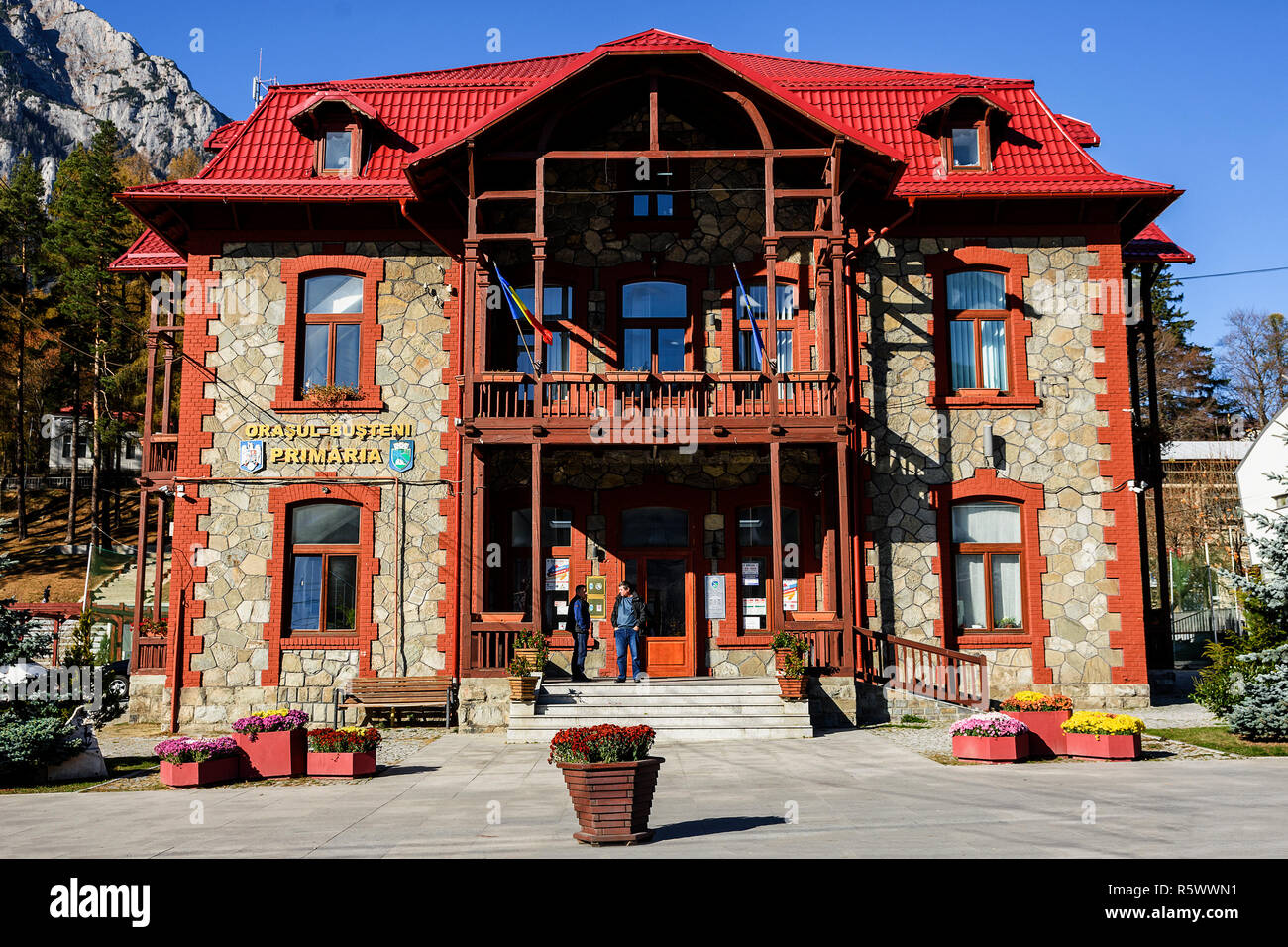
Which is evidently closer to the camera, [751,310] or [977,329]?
[751,310]

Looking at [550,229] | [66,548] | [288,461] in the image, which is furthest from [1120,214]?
[66,548]

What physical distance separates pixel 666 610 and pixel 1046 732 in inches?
285

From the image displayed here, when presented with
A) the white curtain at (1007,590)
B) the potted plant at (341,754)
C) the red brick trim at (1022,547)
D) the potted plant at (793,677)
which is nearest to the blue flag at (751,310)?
the red brick trim at (1022,547)

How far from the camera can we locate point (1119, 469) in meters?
19.1

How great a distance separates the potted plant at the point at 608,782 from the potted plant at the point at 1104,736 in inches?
293

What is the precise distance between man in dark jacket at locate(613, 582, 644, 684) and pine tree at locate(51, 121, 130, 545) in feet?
112

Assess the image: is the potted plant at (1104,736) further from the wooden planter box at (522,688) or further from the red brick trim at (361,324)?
the red brick trim at (361,324)

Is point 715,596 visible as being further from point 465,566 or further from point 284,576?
point 284,576

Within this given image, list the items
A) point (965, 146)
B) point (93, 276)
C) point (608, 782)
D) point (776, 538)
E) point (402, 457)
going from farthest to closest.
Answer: point (93, 276) < point (965, 146) < point (402, 457) < point (776, 538) < point (608, 782)

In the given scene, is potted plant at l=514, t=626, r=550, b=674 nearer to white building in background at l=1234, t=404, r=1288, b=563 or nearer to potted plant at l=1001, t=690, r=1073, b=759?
potted plant at l=1001, t=690, r=1073, b=759

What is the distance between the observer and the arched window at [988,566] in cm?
1917

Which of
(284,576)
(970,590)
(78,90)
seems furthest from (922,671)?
(78,90)

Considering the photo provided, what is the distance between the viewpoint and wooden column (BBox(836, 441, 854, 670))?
687 inches
